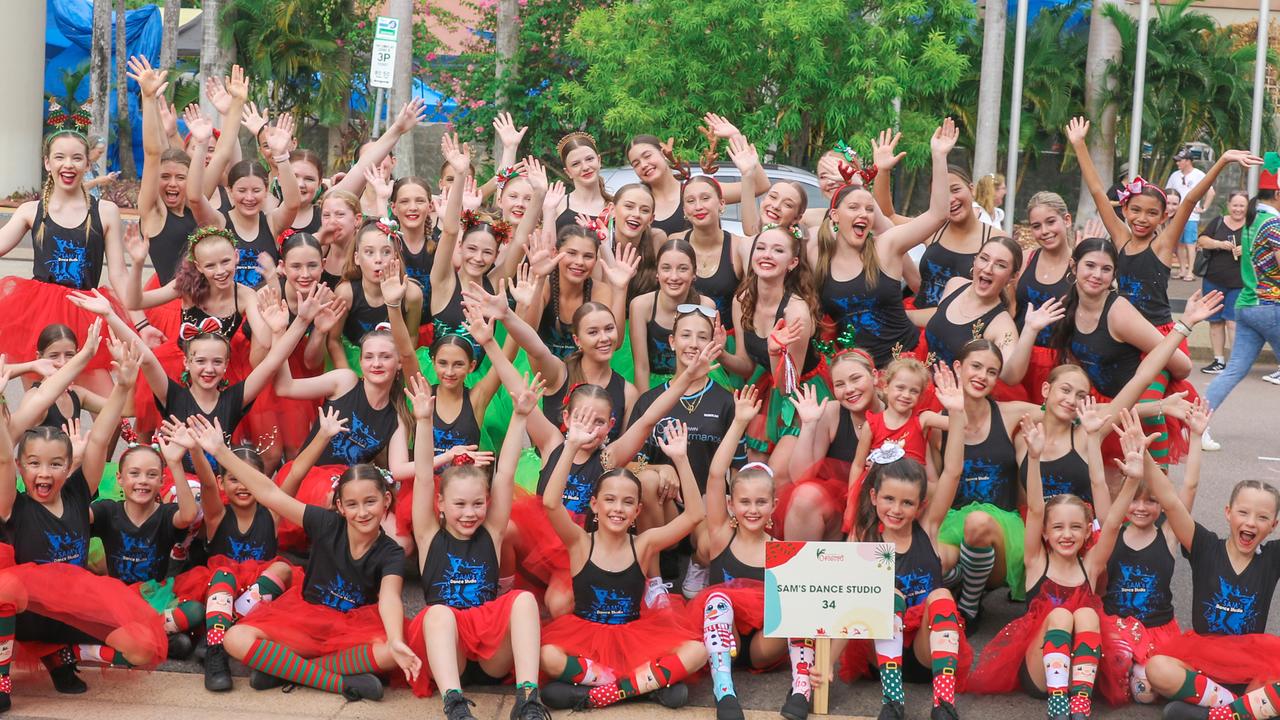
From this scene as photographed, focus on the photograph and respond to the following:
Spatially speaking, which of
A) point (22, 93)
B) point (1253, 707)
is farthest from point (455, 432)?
point (22, 93)

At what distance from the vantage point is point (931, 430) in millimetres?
5871

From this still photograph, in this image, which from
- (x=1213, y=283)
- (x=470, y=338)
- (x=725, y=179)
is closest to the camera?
(x=470, y=338)

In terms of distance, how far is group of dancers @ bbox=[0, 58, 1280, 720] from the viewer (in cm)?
509

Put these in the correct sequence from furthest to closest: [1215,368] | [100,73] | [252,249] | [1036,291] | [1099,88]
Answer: [1099,88]
[100,73]
[1215,368]
[252,249]
[1036,291]

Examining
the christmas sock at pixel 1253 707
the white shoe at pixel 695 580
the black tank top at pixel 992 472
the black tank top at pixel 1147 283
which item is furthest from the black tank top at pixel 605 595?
the black tank top at pixel 1147 283

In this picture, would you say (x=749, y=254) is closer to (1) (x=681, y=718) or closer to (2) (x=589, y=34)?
(1) (x=681, y=718)

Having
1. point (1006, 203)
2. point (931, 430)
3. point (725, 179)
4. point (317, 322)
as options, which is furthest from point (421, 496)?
point (1006, 203)

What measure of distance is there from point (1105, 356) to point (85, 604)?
4.41 metres

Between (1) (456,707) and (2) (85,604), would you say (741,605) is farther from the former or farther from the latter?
(2) (85,604)

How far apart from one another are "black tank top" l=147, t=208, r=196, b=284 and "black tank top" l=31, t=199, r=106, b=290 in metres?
0.31

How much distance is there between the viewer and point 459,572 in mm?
5191

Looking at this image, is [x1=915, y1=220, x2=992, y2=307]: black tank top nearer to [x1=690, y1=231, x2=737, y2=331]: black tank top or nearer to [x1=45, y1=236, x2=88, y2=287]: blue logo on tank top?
[x1=690, y1=231, x2=737, y2=331]: black tank top

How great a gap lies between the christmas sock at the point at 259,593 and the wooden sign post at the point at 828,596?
6.46 feet

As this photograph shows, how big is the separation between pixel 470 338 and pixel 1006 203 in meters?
12.3
